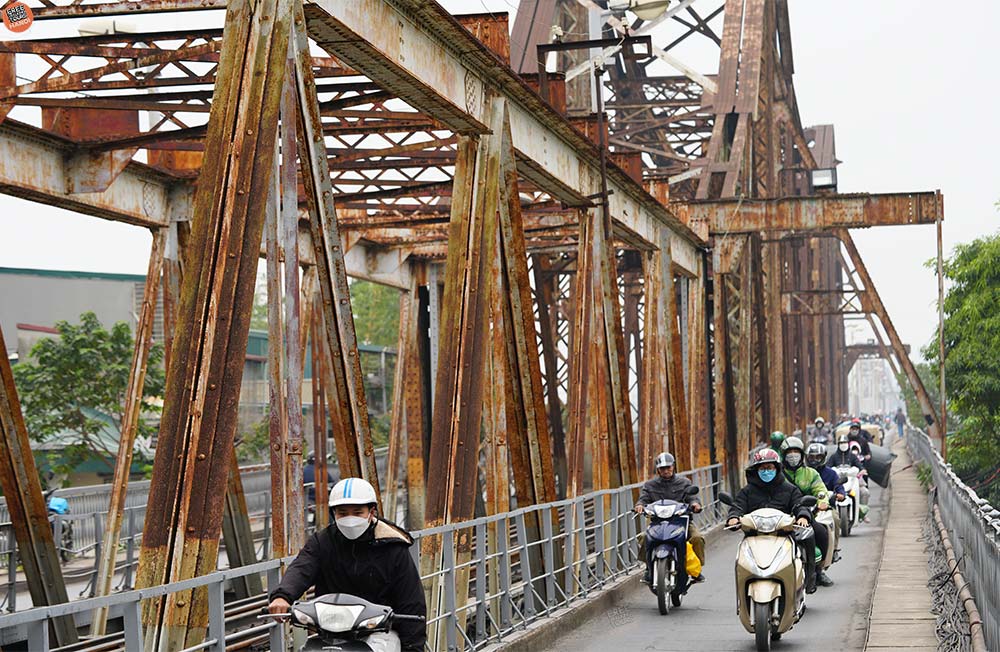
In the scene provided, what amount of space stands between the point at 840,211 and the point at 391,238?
829 centimetres

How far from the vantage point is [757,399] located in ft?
132

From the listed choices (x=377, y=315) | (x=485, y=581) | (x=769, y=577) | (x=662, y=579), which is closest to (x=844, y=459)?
(x=662, y=579)

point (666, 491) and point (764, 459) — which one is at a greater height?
point (764, 459)

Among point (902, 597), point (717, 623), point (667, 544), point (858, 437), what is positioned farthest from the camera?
point (858, 437)

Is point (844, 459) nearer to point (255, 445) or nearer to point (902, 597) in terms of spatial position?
point (902, 597)

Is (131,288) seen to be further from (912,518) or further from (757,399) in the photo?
(912,518)

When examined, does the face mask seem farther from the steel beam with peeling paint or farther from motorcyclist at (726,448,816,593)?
motorcyclist at (726,448,816,593)

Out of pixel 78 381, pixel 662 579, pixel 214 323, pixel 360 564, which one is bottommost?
pixel 662 579

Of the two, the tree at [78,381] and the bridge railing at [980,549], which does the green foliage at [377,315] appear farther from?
the bridge railing at [980,549]

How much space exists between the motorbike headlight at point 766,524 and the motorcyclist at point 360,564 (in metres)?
6.50

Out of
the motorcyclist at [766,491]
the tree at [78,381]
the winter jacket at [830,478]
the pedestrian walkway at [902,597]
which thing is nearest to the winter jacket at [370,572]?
the pedestrian walkway at [902,597]

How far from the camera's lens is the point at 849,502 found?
84.1 ft

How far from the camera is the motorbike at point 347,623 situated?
7.07 meters

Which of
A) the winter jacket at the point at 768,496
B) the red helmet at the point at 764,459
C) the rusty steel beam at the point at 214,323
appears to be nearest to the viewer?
the rusty steel beam at the point at 214,323
